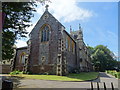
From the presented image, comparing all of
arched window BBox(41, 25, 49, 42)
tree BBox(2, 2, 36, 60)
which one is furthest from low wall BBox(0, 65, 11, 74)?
tree BBox(2, 2, 36, 60)

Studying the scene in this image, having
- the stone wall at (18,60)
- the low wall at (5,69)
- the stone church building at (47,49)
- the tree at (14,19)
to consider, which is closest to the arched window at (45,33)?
the stone church building at (47,49)

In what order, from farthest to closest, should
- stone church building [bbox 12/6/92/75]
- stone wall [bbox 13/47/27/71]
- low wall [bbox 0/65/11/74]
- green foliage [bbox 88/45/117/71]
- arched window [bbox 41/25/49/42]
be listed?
green foliage [bbox 88/45/117/71]
low wall [bbox 0/65/11/74]
stone wall [bbox 13/47/27/71]
arched window [bbox 41/25/49/42]
stone church building [bbox 12/6/92/75]

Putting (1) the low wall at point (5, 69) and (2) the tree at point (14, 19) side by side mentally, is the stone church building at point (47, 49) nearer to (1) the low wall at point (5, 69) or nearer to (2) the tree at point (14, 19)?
(1) the low wall at point (5, 69)

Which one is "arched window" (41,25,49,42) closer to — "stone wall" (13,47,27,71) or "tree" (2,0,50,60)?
"stone wall" (13,47,27,71)

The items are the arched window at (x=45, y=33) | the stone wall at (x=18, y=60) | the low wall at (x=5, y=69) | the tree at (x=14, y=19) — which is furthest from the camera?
the low wall at (x=5, y=69)

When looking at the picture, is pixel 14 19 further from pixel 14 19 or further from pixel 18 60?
pixel 18 60

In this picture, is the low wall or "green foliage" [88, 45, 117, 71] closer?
the low wall

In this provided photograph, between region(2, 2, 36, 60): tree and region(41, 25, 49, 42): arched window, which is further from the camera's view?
region(41, 25, 49, 42): arched window

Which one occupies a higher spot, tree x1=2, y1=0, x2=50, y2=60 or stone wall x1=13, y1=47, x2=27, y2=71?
tree x1=2, y1=0, x2=50, y2=60

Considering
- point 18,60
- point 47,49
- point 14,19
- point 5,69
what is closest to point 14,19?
point 14,19

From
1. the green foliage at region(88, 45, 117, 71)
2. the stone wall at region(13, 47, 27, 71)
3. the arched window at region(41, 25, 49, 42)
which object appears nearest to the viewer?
the arched window at region(41, 25, 49, 42)

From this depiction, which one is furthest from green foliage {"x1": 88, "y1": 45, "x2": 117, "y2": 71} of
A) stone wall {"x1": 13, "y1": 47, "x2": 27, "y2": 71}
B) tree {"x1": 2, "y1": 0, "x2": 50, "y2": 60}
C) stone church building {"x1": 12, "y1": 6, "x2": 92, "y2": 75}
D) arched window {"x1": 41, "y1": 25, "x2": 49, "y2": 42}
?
tree {"x1": 2, "y1": 0, "x2": 50, "y2": 60}

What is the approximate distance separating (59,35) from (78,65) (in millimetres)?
13550

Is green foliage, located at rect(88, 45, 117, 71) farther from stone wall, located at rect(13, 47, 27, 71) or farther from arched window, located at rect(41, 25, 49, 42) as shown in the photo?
stone wall, located at rect(13, 47, 27, 71)
